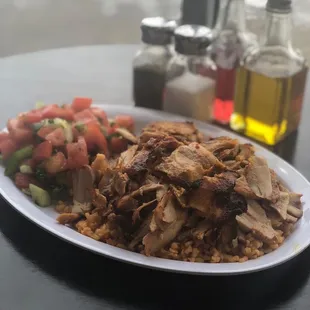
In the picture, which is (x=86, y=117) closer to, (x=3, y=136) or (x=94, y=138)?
(x=94, y=138)

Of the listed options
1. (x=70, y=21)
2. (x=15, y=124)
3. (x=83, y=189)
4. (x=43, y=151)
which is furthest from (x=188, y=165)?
(x=70, y=21)

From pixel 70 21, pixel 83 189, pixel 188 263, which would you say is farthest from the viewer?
pixel 70 21

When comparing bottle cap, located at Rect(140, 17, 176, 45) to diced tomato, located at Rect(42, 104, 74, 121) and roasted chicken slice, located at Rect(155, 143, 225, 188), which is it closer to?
diced tomato, located at Rect(42, 104, 74, 121)

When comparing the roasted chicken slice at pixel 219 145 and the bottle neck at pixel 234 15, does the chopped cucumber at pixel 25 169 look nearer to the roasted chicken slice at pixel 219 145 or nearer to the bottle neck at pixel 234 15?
the roasted chicken slice at pixel 219 145

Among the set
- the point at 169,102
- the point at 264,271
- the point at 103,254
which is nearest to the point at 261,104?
the point at 169,102

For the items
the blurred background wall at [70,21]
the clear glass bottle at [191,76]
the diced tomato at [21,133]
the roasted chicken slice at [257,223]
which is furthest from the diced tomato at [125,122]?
the blurred background wall at [70,21]

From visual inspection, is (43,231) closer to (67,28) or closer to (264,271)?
(264,271)

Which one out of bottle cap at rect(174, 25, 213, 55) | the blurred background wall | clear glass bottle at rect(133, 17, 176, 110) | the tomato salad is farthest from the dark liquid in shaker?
the blurred background wall
